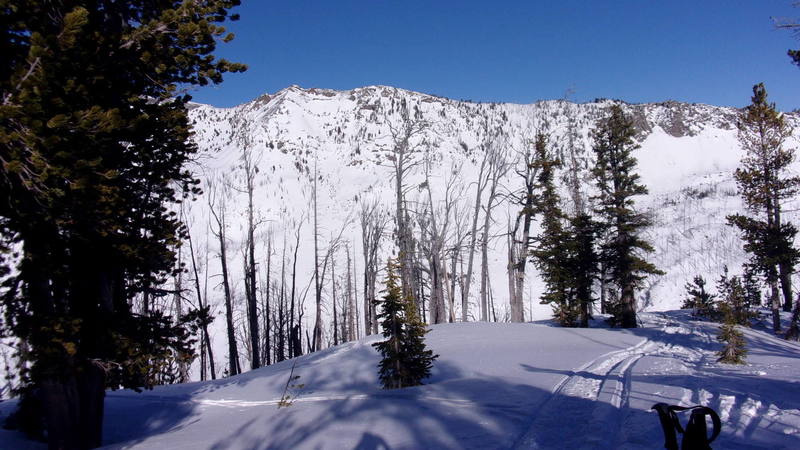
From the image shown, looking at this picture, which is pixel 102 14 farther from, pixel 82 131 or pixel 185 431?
pixel 185 431

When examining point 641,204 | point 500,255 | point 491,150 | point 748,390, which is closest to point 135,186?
point 748,390

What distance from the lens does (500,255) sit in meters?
71.2

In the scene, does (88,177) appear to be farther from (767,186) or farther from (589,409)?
(767,186)

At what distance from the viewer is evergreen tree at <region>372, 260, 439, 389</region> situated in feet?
30.2

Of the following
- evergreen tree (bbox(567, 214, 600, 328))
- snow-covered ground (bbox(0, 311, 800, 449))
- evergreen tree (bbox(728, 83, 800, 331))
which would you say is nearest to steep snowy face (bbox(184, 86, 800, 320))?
evergreen tree (bbox(567, 214, 600, 328))

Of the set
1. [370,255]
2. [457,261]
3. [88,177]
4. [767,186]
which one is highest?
[767,186]

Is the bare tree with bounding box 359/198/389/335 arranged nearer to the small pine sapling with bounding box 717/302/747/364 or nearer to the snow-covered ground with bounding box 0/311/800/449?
the snow-covered ground with bounding box 0/311/800/449

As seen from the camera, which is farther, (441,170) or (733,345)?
(441,170)

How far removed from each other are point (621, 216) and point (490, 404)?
16.7 meters

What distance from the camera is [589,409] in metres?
6.05

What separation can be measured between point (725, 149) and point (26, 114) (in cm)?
11948

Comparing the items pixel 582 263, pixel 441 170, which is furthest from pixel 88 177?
pixel 441 170

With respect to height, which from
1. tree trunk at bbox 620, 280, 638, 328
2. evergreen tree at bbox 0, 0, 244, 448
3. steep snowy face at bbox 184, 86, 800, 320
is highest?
steep snowy face at bbox 184, 86, 800, 320

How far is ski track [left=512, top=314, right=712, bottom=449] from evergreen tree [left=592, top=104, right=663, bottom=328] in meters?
9.61
